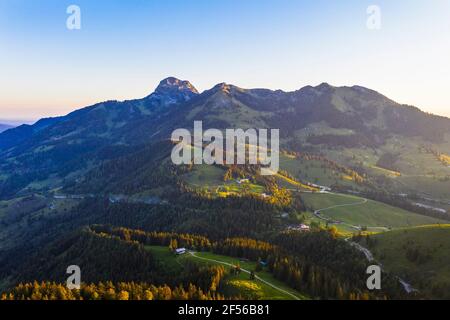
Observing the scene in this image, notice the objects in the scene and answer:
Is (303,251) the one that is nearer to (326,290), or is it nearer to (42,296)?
(326,290)

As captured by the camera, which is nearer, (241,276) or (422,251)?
(241,276)

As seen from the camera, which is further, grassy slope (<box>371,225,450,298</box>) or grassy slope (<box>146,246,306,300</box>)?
grassy slope (<box>371,225,450,298</box>)

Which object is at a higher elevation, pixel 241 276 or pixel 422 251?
pixel 422 251
